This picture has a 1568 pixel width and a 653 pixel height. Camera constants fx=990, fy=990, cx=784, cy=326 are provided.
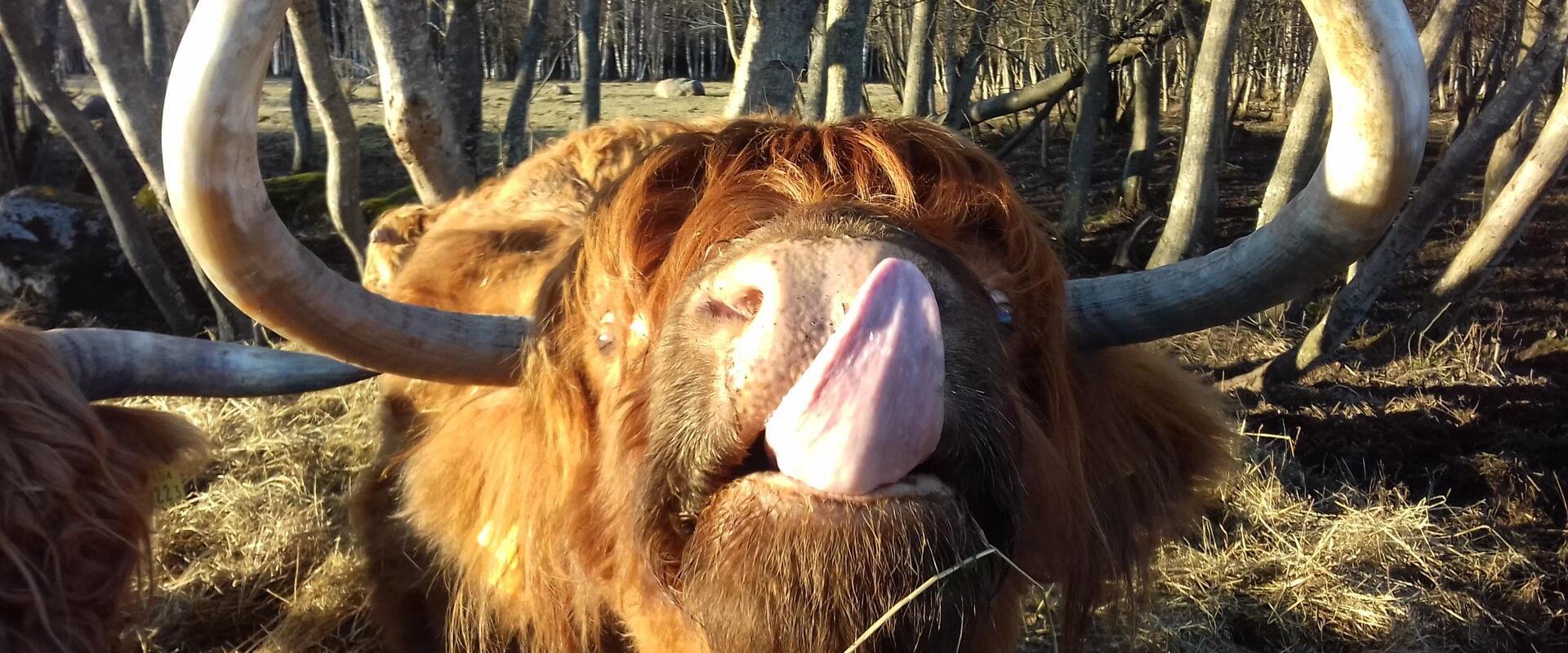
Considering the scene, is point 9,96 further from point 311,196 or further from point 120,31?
point 120,31

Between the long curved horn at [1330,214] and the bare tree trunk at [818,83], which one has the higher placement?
the bare tree trunk at [818,83]

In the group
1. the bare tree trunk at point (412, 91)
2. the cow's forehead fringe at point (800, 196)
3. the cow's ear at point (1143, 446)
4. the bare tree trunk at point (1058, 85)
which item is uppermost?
the bare tree trunk at point (1058, 85)

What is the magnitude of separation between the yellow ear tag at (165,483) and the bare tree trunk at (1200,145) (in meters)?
4.91

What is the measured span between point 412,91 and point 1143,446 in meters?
3.44

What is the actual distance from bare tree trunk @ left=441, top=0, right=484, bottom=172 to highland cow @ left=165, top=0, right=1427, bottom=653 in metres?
3.60

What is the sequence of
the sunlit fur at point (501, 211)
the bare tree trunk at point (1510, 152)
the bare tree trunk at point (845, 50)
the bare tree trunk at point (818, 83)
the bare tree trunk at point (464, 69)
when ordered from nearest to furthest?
the sunlit fur at point (501, 211), the bare tree trunk at point (845, 50), the bare tree trunk at point (818, 83), the bare tree trunk at point (464, 69), the bare tree trunk at point (1510, 152)

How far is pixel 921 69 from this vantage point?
7.19 meters

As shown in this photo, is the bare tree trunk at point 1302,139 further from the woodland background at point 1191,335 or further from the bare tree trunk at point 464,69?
the bare tree trunk at point 464,69

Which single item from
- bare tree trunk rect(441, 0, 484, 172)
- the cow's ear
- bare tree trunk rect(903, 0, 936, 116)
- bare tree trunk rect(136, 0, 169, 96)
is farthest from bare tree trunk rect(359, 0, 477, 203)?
bare tree trunk rect(136, 0, 169, 96)

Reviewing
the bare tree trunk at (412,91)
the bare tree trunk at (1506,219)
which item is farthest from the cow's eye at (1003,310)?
the bare tree trunk at (1506,219)

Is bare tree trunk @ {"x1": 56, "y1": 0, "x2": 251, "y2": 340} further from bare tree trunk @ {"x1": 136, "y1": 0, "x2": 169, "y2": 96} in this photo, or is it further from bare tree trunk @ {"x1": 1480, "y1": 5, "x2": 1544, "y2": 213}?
bare tree trunk @ {"x1": 1480, "y1": 5, "x2": 1544, "y2": 213}

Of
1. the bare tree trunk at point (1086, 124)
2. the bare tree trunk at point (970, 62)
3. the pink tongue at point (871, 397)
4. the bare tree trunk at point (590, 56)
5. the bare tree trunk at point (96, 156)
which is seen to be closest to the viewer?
the pink tongue at point (871, 397)

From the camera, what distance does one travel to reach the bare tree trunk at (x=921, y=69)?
23.5 ft

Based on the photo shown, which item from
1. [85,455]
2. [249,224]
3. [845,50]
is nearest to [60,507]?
[85,455]
